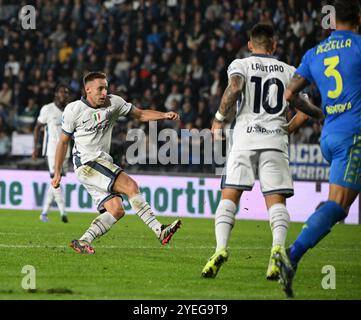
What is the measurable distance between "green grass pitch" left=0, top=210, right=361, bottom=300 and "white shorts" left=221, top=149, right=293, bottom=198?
0.86 meters

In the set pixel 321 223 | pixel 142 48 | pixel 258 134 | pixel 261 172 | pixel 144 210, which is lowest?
pixel 144 210

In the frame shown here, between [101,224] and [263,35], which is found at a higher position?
[263,35]

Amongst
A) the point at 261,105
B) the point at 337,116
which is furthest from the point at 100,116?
the point at 337,116

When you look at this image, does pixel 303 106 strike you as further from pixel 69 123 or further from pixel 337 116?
pixel 69 123

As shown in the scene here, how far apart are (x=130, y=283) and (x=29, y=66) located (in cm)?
1676

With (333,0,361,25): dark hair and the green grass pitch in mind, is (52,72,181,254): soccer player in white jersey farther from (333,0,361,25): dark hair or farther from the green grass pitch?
(333,0,361,25): dark hair

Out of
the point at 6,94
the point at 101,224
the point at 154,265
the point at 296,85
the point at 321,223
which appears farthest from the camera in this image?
the point at 6,94

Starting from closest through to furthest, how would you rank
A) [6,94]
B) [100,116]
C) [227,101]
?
[227,101] → [100,116] → [6,94]

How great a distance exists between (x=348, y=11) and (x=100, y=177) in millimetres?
4231

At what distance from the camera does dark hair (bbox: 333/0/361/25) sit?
25.1ft

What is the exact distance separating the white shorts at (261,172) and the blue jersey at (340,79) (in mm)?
1139

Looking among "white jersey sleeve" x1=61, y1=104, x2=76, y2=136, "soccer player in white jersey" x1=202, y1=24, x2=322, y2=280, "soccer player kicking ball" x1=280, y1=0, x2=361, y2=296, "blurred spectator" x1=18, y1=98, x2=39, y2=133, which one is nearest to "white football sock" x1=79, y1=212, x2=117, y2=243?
"white jersey sleeve" x1=61, y1=104, x2=76, y2=136

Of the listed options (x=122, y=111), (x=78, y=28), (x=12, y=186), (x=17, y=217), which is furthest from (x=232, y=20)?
(x=122, y=111)

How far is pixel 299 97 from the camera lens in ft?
26.6
